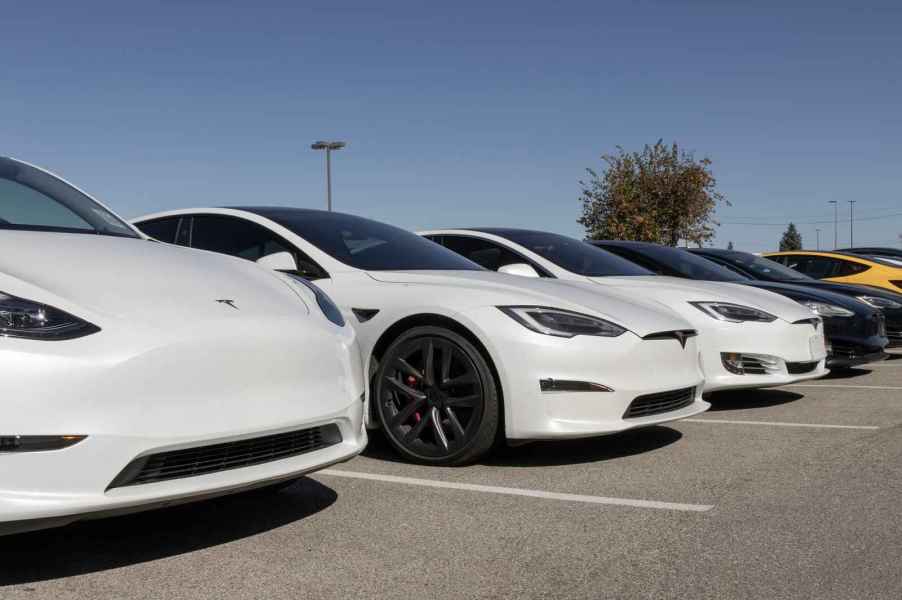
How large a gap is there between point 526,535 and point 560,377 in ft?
3.84

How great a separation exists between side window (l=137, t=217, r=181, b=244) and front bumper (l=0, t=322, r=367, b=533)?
10.0ft

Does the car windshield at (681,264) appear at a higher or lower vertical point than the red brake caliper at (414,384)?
higher

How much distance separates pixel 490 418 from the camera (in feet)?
15.8

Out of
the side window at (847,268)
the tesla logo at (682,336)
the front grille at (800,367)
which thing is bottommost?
the front grille at (800,367)

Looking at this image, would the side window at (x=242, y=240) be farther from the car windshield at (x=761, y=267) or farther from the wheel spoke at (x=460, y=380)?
the car windshield at (x=761, y=267)

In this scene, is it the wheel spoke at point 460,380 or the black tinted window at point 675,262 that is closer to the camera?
the wheel spoke at point 460,380

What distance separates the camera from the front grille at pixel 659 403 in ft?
16.3

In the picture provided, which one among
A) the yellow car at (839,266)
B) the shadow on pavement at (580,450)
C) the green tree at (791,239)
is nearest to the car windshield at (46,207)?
the shadow on pavement at (580,450)

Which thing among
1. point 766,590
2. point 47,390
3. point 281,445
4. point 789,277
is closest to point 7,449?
point 47,390

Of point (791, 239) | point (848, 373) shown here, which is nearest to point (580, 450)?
point (848, 373)

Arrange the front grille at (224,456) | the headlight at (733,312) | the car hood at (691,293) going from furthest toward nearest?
the car hood at (691,293) → the headlight at (733,312) → the front grille at (224,456)

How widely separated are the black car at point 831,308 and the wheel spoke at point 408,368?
4108 millimetres

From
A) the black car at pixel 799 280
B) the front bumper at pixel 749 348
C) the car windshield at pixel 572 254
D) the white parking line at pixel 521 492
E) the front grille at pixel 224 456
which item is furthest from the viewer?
the black car at pixel 799 280

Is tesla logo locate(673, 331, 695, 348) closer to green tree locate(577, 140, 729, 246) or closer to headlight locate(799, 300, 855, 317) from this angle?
headlight locate(799, 300, 855, 317)
